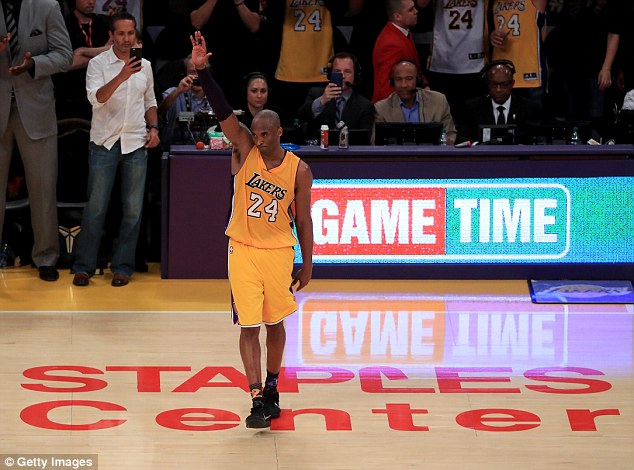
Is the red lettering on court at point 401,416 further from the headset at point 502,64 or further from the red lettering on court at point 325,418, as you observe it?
the headset at point 502,64

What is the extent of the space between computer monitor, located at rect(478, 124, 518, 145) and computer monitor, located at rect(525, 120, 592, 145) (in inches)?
8.0

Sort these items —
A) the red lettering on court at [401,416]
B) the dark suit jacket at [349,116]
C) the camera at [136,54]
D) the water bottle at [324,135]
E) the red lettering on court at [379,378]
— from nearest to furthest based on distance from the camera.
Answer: the red lettering on court at [401,416] < the red lettering on court at [379,378] < the camera at [136,54] < the water bottle at [324,135] < the dark suit jacket at [349,116]

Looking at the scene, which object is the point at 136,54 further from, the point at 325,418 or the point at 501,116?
the point at 325,418

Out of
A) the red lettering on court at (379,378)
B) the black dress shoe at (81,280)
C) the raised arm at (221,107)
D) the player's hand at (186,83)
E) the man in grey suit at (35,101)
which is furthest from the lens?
the player's hand at (186,83)

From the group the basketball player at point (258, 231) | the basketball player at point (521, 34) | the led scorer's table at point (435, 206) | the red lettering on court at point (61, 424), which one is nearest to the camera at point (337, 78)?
the led scorer's table at point (435, 206)

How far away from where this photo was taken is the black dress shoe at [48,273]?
1074 cm

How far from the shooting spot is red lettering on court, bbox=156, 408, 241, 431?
7418 millimetres

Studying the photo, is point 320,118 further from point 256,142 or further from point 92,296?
point 256,142

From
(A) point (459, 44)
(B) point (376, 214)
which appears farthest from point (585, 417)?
(A) point (459, 44)

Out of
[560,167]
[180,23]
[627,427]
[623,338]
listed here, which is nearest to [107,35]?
[180,23]

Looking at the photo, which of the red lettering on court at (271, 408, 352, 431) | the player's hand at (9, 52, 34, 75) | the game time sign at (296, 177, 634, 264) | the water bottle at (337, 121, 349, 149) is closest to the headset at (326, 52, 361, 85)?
the water bottle at (337, 121, 349, 149)

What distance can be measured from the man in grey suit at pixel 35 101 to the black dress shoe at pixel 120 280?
0.51 meters

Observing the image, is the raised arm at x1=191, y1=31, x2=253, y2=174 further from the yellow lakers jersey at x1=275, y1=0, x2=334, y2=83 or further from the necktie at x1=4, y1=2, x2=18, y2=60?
the yellow lakers jersey at x1=275, y1=0, x2=334, y2=83

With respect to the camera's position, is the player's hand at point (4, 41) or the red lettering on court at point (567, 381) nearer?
the red lettering on court at point (567, 381)
